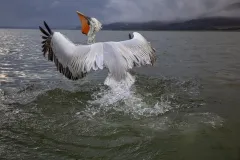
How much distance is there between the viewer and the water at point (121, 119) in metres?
4.16

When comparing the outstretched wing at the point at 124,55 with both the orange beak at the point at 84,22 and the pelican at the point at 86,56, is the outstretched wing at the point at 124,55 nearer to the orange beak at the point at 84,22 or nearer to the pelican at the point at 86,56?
the pelican at the point at 86,56

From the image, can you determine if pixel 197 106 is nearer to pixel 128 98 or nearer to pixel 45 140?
pixel 128 98

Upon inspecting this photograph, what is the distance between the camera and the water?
4.16 meters

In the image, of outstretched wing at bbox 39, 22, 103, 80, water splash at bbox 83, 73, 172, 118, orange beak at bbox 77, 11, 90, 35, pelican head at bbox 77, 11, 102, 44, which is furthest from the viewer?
pelican head at bbox 77, 11, 102, 44

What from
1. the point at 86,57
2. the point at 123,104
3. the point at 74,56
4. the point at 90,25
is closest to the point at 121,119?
the point at 123,104

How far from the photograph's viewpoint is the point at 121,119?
5.36m

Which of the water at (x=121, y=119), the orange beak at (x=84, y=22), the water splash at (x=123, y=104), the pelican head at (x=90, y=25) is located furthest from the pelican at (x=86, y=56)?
the pelican head at (x=90, y=25)

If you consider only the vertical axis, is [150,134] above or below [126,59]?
below

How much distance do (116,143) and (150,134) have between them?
594 mm

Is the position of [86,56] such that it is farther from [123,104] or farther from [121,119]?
[121,119]

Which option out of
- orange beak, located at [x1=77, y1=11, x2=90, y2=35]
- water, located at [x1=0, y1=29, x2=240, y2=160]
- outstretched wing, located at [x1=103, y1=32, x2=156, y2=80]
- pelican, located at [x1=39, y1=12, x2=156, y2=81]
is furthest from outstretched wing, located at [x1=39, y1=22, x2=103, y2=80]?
orange beak, located at [x1=77, y1=11, x2=90, y2=35]

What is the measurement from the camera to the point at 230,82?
27.9 feet

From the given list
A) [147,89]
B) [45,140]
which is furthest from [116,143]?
[147,89]

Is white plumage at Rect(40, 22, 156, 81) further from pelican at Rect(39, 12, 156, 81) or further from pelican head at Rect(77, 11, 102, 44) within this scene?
pelican head at Rect(77, 11, 102, 44)
